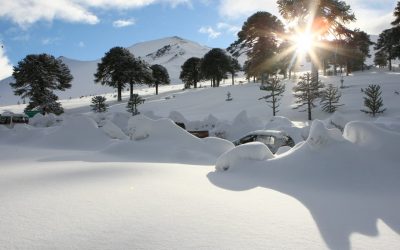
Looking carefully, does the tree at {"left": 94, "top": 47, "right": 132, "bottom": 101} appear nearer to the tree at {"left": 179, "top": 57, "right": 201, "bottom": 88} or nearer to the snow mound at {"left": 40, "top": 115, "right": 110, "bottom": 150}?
the tree at {"left": 179, "top": 57, "right": 201, "bottom": 88}

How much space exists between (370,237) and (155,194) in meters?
2.76

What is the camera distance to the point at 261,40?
4822 centimetres

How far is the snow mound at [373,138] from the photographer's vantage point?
261 inches

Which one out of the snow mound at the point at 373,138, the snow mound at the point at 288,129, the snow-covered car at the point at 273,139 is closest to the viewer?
the snow mound at the point at 373,138

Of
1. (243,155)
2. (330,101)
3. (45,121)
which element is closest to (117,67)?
(45,121)

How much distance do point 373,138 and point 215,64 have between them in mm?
57613

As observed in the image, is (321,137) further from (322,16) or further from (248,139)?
(322,16)

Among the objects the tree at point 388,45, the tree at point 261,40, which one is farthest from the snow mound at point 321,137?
the tree at point 388,45

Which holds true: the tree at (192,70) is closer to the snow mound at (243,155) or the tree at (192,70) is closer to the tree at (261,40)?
the tree at (261,40)

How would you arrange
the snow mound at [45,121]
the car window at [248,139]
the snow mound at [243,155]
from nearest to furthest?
the snow mound at [243,155]
the car window at [248,139]
the snow mound at [45,121]

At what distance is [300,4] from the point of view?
3012 cm

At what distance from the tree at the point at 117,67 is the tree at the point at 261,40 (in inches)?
635

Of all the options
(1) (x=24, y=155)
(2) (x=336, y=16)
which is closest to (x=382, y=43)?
(2) (x=336, y=16)

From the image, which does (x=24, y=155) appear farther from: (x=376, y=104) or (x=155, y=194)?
(x=376, y=104)
